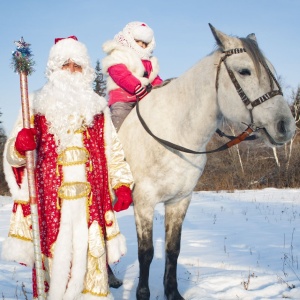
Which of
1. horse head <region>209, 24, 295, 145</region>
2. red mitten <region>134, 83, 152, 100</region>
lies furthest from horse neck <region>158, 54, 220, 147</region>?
red mitten <region>134, 83, 152, 100</region>

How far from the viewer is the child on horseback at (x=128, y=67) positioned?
142 inches

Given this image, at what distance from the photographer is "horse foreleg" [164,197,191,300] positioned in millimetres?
3637

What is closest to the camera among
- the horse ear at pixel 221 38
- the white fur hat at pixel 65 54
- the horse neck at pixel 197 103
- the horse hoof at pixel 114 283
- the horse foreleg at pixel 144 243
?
the white fur hat at pixel 65 54

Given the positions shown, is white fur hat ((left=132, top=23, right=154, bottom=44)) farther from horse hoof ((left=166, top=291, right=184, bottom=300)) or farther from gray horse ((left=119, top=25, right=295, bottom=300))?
horse hoof ((left=166, top=291, right=184, bottom=300))

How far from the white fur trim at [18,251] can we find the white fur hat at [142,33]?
2.46m

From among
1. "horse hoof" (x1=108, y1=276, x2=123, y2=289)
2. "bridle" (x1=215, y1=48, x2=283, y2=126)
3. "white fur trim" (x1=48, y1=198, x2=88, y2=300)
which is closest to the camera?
"white fur trim" (x1=48, y1=198, x2=88, y2=300)

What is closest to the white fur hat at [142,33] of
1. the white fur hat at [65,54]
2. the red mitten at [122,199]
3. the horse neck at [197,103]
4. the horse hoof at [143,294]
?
the horse neck at [197,103]

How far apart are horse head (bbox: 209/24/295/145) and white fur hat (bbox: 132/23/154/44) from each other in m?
1.18

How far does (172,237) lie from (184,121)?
1.25 m

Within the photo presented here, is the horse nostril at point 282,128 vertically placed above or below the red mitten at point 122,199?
above

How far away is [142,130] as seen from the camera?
3455mm

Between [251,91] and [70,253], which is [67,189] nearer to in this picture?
[70,253]

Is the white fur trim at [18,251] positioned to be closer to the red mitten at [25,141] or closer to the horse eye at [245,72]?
the red mitten at [25,141]

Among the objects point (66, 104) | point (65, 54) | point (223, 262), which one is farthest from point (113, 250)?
point (223, 262)
